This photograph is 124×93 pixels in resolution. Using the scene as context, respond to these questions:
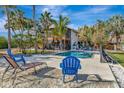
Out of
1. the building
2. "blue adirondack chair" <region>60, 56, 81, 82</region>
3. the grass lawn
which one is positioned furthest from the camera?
the building

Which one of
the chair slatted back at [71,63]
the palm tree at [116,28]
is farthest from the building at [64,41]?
the chair slatted back at [71,63]

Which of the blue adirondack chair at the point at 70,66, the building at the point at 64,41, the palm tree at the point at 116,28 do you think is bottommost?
the blue adirondack chair at the point at 70,66

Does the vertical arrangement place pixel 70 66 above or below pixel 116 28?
below

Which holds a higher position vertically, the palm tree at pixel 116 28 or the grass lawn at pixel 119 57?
the palm tree at pixel 116 28

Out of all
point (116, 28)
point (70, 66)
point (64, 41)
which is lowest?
point (70, 66)

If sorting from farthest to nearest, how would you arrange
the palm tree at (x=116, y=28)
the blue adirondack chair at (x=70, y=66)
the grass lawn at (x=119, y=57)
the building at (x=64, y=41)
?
the building at (x=64, y=41) → the palm tree at (x=116, y=28) → the grass lawn at (x=119, y=57) → the blue adirondack chair at (x=70, y=66)

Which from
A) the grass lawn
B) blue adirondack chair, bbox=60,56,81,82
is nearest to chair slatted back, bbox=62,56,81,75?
blue adirondack chair, bbox=60,56,81,82

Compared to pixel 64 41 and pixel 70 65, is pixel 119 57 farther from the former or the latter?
pixel 70 65

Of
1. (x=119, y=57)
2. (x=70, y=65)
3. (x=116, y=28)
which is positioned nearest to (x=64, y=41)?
(x=116, y=28)

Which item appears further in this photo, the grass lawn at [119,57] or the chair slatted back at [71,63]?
the grass lawn at [119,57]

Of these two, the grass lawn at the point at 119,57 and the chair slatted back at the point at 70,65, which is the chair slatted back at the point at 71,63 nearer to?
the chair slatted back at the point at 70,65

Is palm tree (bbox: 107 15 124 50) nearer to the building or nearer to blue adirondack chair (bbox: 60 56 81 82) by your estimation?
the building
